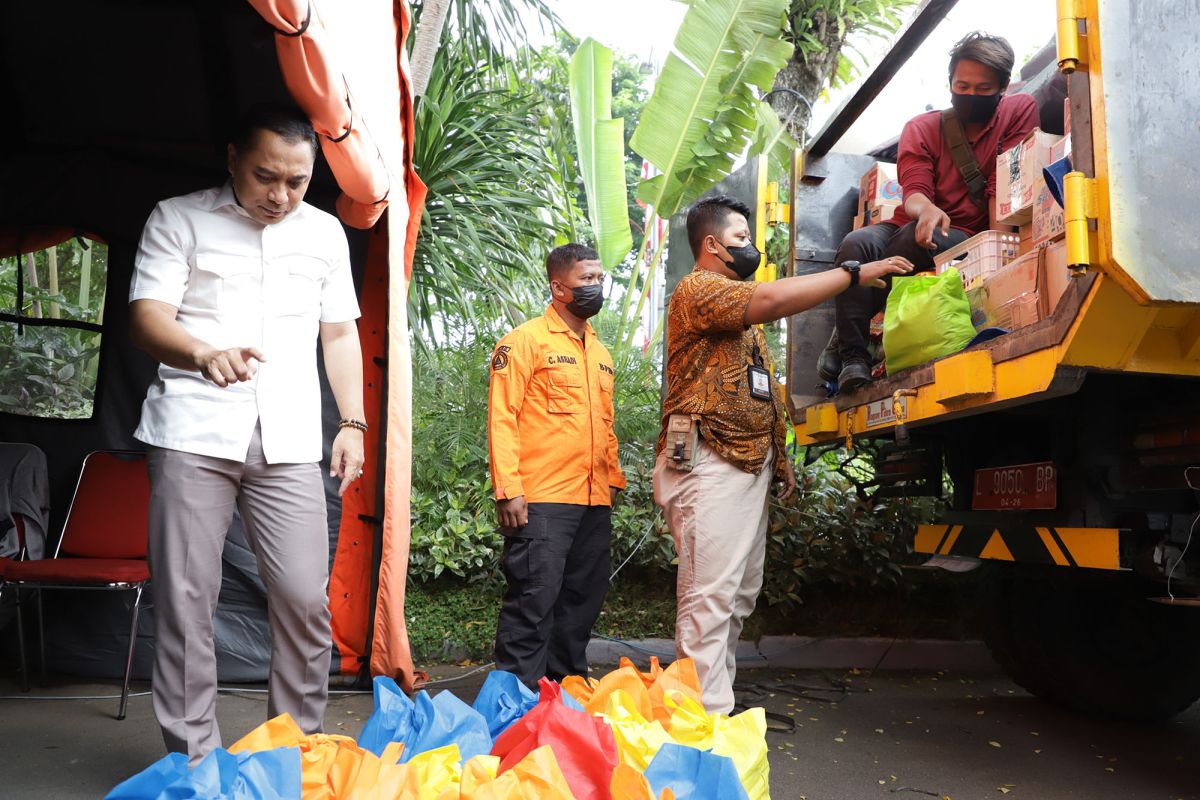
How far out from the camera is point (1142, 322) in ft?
9.23

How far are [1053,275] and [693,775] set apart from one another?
6.77ft

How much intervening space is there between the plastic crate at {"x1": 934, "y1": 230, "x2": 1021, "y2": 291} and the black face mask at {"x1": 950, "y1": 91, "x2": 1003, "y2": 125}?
3.02 feet

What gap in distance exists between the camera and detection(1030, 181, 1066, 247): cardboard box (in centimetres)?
316

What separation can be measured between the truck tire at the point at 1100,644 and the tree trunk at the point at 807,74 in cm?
545

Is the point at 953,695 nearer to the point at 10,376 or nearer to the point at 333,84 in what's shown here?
the point at 333,84

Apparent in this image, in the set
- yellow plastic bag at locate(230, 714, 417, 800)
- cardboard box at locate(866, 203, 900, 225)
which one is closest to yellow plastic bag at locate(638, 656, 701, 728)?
yellow plastic bag at locate(230, 714, 417, 800)

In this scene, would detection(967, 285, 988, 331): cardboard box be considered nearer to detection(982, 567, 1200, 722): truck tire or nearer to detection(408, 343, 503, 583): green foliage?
detection(982, 567, 1200, 722): truck tire

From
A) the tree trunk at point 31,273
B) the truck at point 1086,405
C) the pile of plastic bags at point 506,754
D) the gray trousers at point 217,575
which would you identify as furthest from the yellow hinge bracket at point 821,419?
the tree trunk at point 31,273

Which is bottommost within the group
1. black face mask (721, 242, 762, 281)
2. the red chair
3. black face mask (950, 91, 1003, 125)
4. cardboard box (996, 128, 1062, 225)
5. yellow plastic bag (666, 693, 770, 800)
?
yellow plastic bag (666, 693, 770, 800)

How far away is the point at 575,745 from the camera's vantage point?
195 cm

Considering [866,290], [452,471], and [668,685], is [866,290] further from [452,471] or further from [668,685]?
[452,471]

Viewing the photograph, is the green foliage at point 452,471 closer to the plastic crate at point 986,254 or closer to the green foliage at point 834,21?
the plastic crate at point 986,254

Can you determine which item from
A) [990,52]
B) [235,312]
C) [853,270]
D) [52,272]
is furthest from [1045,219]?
[52,272]

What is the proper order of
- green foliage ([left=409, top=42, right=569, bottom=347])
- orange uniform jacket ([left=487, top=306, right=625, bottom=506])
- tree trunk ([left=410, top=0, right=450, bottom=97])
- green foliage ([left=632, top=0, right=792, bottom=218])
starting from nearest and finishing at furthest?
orange uniform jacket ([left=487, top=306, right=625, bottom=506]) → tree trunk ([left=410, top=0, right=450, bottom=97]) → green foliage ([left=632, top=0, right=792, bottom=218]) → green foliage ([left=409, top=42, right=569, bottom=347])
